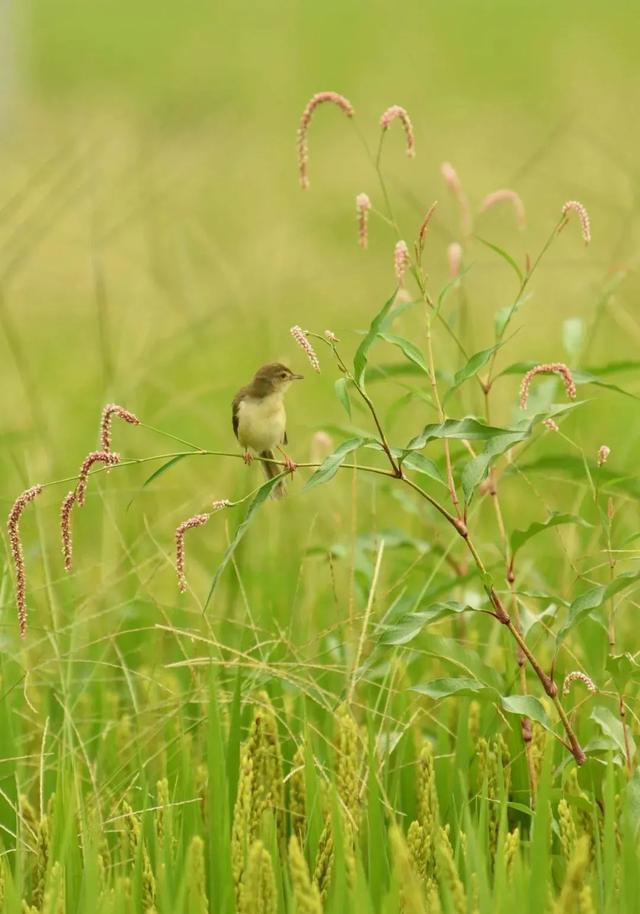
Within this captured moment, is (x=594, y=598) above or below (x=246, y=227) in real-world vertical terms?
below

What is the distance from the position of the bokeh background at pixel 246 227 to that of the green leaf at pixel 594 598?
2.30 feet

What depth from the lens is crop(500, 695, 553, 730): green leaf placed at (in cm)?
254

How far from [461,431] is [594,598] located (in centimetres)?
37

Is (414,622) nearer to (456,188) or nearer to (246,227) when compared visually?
(456,188)

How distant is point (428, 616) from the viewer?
251 centimetres

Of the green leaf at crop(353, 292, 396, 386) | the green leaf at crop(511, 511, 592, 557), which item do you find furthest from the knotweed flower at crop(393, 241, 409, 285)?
the green leaf at crop(511, 511, 592, 557)

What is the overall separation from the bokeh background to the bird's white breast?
7 cm

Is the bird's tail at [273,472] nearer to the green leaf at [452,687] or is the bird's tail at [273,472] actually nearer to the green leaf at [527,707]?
the green leaf at [452,687]

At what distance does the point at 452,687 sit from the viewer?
8.57 ft


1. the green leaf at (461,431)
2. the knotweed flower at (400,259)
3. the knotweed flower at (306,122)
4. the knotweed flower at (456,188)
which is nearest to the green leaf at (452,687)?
the green leaf at (461,431)

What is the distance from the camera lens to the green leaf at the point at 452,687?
8.45 ft

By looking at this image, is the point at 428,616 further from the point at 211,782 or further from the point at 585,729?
the point at 585,729

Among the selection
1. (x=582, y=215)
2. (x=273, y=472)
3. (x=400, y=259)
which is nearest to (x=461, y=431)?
(x=400, y=259)

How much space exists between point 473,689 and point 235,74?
19488 millimetres
